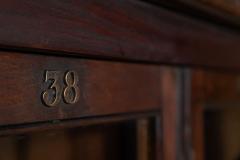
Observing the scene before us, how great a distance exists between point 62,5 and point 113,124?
0.15 meters

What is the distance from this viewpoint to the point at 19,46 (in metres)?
0.32

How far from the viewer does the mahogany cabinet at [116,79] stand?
0.33 metres

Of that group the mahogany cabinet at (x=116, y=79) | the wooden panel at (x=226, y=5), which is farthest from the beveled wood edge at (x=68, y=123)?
the wooden panel at (x=226, y=5)

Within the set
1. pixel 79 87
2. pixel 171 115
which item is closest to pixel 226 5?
pixel 171 115

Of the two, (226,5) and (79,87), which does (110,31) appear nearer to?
(79,87)

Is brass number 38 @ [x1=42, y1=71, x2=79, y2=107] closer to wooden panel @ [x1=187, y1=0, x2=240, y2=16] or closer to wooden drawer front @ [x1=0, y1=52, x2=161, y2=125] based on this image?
wooden drawer front @ [x1=0, y1=52, x2=161, y2=125]

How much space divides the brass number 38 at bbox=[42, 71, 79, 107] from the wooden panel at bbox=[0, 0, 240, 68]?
2 cm

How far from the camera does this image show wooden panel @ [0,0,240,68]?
1.04 ft

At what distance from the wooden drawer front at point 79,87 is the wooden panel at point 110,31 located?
12 mm

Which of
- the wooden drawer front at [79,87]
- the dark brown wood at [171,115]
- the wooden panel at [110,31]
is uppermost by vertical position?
the wooden panel at [110,31]

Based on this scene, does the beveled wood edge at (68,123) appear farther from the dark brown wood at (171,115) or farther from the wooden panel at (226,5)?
the wooden panel at (226,5)

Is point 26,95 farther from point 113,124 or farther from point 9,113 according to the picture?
point 113,124

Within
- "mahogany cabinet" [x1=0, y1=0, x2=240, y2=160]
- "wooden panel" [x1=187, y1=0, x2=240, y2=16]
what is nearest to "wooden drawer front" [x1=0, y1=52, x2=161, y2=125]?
"mahogany cabinet" [x1=0, y1=0, x2=240, y2=160]

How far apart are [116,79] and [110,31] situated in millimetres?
54
